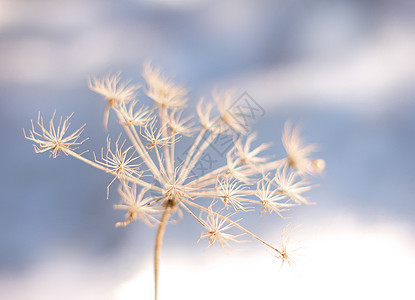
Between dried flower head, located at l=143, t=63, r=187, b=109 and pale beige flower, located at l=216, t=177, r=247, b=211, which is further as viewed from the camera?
dried flower head, located at l=143, t=63, r=187, b=109

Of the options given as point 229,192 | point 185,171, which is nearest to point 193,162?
point 185,171

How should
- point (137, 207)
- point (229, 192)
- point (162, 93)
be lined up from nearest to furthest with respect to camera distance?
point (137, 207) < point (229, 192) < point (162, 93)

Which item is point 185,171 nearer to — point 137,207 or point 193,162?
point 193,162

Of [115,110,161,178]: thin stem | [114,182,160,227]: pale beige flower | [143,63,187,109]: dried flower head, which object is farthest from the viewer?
[143,63,187,109]: dried flower head

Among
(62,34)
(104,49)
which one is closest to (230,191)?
(104,49)

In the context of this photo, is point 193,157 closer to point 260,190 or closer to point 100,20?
point 260,190

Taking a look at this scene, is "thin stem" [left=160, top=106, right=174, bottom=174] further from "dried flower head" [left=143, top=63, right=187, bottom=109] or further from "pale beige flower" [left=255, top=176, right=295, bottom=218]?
"pale beige flower" [left=255, top=176, right=295, bottom=218]

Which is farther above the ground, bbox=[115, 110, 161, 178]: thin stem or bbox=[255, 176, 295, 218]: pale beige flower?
A: bbox=[115, 110, 161, 178]: thin stem

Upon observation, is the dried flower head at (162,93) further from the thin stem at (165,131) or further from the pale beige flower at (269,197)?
the pale beige flower at (269,197)

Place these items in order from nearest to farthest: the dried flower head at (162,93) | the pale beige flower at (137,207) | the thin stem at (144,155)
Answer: the pale beige flower at (137,207) → the thin stem at (144,155) → the dried flower head at (162,93)

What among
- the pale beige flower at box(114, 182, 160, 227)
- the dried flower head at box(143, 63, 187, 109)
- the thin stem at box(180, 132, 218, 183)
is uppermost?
the dried flower head at box(143, 63, 187, 109)

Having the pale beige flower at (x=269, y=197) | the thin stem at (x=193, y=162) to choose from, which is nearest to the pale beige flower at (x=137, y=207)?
the thin stem at (x=193, y=162)

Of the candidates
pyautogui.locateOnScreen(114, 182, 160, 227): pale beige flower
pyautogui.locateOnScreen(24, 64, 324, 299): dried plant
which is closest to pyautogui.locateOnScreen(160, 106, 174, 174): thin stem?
pyautogui.locateOnScreen(24, 64, 324, 299): dried plant

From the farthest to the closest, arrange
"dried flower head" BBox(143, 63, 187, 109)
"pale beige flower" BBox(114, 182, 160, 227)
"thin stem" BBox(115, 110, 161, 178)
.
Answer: "dried flower head" BBox(143, 63, 187, 109) < "thin stem" BBox(115, 110, 161, 178) < "pale beige flower" BBox(114, 182, 160, 227)
